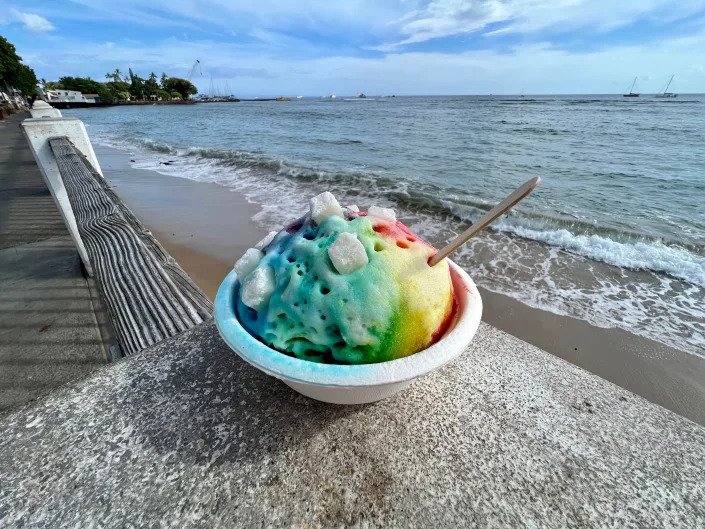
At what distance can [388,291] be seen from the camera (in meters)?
0.96

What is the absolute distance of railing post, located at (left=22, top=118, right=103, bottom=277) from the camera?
412 centimetres

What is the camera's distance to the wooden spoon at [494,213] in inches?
30.9

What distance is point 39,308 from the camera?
372 centimetres

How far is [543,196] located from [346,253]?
9.09 metres

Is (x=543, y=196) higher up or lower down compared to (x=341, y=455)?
lower down

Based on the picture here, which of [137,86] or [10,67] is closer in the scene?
[10,67]

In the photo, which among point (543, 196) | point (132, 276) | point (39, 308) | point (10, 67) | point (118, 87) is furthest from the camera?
point (118, 87)

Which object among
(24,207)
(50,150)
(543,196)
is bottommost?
(543,196)

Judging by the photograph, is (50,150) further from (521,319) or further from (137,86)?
(137,86)

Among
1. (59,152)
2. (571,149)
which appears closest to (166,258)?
(59,152)

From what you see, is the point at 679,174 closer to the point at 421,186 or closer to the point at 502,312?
the point at 421,186

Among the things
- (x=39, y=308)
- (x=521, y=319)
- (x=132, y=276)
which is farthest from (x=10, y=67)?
(x=521, y=319)

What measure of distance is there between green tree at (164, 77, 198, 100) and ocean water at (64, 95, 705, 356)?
93.1 meters

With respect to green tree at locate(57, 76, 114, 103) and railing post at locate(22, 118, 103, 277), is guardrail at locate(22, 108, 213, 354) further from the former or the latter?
green tree at locate(57, 76, 114, 103)
